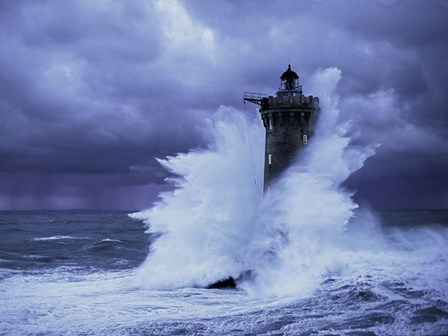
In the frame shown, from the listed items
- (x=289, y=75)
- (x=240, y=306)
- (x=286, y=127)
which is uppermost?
(x=289, y=75)

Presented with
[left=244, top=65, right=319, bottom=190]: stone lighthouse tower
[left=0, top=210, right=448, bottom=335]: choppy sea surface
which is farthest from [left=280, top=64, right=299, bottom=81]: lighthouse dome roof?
[left=0, top=210, right=448, bottom=335]: choppy sea surface

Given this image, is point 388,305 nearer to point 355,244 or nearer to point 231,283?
point 231,283

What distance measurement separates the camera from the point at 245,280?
15.7m

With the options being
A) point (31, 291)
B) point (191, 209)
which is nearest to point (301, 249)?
point (191, 209)

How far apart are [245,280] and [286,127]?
6.66 m

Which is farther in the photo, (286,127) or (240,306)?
(286,127)

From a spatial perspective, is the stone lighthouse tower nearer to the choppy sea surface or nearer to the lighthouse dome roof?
the lighthouse dome roof

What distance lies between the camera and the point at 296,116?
1947 cm

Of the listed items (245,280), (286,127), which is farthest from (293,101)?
(245,280)

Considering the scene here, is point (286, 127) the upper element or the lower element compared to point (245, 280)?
upper

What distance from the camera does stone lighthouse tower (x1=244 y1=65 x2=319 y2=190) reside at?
63.4 feet

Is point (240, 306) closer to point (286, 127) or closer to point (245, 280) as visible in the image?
point (245, 280)

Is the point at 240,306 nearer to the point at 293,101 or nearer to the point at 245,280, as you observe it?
the point at 245,280

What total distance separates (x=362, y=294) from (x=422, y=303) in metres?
1.56
